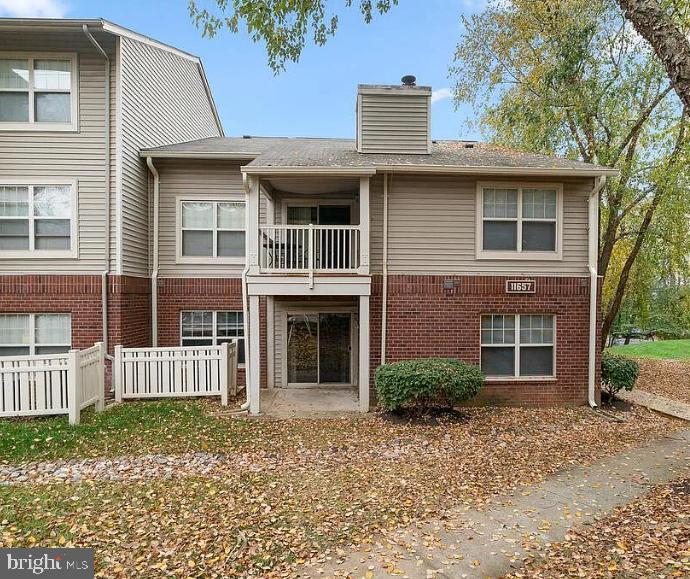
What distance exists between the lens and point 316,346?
10977mm

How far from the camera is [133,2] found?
12047mm

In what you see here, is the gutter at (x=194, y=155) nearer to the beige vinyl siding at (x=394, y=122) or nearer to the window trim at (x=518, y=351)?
the beige vinyl siding at (x=394, y=122)

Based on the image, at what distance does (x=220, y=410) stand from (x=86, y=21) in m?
8.67

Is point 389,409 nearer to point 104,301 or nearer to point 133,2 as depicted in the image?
point 104,301

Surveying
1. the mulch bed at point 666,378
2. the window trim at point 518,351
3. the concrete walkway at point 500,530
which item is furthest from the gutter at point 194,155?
the mulch bed at point 666,378

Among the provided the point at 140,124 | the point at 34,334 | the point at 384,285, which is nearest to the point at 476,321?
the point at 384,285

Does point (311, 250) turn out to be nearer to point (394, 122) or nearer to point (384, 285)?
point (384, 285)

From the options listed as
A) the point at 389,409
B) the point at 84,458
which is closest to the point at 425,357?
the point at 389,409

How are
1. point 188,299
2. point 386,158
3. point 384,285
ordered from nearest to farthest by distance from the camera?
1. point 384,285
2. point 386,158
3. point 188,299

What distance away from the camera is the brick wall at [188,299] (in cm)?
1061

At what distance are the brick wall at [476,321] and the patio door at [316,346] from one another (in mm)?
1966

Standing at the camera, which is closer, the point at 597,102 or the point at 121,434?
the point at 121,434

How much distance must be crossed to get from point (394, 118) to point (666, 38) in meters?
6.08

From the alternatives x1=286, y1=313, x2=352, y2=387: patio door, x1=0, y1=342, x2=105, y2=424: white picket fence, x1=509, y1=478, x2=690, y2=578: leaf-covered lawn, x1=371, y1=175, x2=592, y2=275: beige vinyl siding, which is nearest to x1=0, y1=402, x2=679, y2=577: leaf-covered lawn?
x1=0, y1=342, x2=105, y2=424: white picket fence
